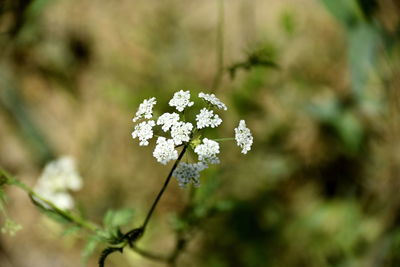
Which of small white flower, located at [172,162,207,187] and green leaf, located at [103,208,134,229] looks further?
green leaf, located at [103,208,134,229]

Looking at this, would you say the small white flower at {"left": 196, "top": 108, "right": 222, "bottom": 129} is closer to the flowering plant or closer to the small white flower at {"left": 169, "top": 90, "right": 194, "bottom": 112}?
the flowering plant

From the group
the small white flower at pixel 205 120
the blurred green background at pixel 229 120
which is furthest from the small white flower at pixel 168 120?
the blurred green background at pixel 229 120

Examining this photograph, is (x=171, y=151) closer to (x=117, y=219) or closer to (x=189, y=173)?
(x=189, y=173)

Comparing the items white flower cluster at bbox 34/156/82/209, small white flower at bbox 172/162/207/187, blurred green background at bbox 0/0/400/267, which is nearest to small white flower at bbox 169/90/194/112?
small white flower at bbox 172/162/207/187

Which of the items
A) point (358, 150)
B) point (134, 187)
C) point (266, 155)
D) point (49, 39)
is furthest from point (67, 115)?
point (358, 150)

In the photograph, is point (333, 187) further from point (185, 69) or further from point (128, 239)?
point (128, 239)

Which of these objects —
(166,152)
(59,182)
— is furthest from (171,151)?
(59,182)
